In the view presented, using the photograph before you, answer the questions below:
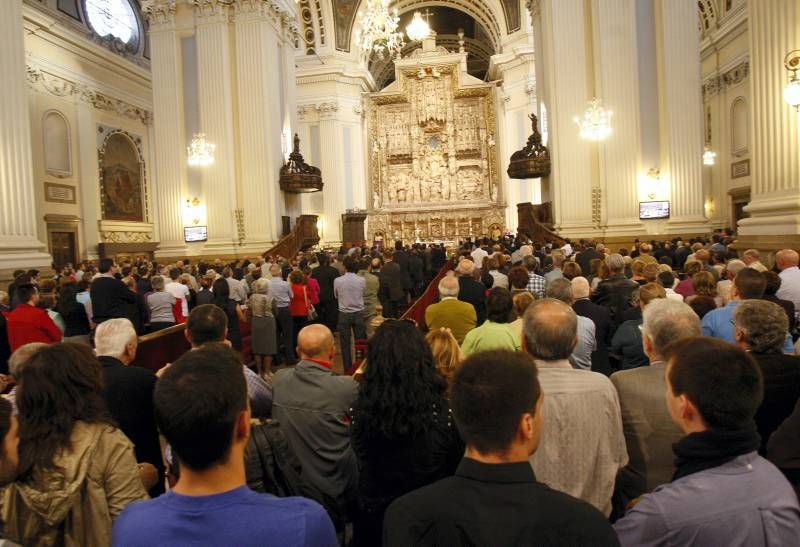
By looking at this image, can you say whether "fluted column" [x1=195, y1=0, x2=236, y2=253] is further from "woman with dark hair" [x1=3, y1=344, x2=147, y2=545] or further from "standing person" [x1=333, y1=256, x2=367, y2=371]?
"woman with dark hair" [x1=3, y1=344, x2=147, y2=545]

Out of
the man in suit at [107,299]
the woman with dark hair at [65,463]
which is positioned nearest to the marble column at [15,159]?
the man in suit at [107,299]

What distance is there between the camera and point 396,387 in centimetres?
256

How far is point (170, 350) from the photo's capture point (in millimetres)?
6008

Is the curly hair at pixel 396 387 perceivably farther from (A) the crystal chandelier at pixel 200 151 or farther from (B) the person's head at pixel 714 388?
(A) the crystal chandelier at pixel 200 151

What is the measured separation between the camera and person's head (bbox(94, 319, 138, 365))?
3.23 meters

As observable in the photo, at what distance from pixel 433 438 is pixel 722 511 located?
47.1 inches

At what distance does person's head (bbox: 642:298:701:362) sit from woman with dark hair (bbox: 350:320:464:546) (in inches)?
40.7

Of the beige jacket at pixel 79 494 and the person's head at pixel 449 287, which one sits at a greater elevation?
the person's head at pixel 449 287

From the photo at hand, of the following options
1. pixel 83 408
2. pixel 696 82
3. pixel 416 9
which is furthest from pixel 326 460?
pixel 416 9

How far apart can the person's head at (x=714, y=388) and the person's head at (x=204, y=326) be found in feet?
8.85

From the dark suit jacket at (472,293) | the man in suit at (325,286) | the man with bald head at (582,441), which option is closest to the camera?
the man with bald head at (582,441)

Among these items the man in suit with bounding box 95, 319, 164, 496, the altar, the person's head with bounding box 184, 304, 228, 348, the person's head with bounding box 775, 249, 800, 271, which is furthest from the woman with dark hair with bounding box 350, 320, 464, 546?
the altar

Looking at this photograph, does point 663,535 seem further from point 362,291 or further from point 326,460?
point 362,291

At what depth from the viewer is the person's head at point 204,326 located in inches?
142
